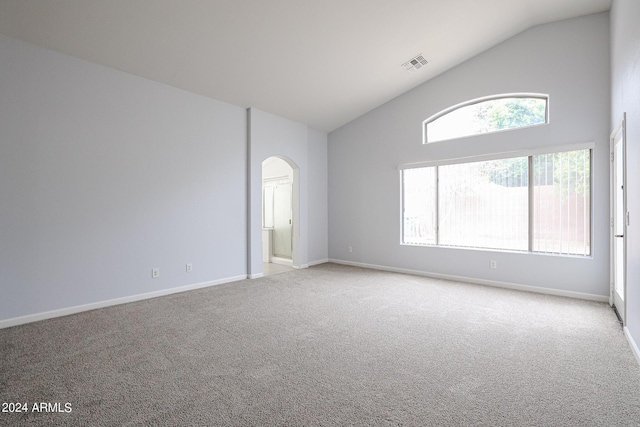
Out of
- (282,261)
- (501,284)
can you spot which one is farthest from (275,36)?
(501,284)

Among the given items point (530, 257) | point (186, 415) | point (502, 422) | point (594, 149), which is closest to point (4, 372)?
point (186, 415)

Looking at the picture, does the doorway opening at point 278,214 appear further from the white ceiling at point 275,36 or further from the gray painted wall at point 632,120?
the gray painted wall at point 632,120

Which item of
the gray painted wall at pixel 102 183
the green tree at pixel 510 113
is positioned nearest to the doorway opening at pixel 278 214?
the gray painted wall at pixel 102 183

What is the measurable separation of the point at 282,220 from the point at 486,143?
4.47 meters

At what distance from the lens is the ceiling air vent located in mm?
4837

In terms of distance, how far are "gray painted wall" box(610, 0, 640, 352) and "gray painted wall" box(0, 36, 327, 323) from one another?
4862mm

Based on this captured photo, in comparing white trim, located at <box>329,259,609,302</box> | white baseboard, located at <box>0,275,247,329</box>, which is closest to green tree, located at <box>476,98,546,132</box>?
white trim, located at <box>329,259,609,302</box>

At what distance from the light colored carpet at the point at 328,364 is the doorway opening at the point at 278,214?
10.2 feet

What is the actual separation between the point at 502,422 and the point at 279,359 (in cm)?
155

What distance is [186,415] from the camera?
1.79 meters

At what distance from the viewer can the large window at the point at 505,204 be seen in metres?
4.24

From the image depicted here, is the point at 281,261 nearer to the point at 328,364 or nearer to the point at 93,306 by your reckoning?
the point at 93,306

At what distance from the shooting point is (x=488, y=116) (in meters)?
5.00

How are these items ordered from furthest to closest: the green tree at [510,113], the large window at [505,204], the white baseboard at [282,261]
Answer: the white baseboard at [282,261], the green tree at [510,113], the large window at [505,204]
